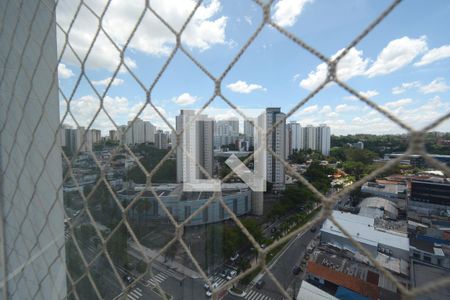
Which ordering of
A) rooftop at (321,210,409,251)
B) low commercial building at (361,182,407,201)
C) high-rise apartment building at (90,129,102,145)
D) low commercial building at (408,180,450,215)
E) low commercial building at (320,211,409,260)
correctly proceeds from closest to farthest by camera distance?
1. high-rise apartment building at (90,129,102,145)
2. low commercial building at (320,211,409,260)
3. rooftop at (321,210,409,251)
4. low commercial building at (408,180,450,215)
5. low commercial building at (361,182,407,201)

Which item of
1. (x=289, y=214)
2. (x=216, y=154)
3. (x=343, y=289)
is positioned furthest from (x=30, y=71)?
(x=289, y=214)

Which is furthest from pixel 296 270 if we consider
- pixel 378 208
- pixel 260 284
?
pixel 378 208

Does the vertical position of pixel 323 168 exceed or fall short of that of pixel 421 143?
it falls short

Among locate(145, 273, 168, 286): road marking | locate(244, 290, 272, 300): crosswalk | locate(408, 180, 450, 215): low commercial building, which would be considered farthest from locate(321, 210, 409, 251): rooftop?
locate(145, 273, 168, 286): road marking

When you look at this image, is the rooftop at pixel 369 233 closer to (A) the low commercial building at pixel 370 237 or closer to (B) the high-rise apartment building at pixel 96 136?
(A) the low commercial building at pixel 370 237

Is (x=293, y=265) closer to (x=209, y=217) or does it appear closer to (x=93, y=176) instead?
(x=209, y=217)

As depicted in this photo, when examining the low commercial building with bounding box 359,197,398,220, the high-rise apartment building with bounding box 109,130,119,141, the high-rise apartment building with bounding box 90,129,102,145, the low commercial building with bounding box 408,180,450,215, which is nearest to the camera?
the high-rise apartment building with bounding box 109,130,119,141

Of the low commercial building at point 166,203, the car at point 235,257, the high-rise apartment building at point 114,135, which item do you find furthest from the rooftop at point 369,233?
the high-rise apartment building at point 114,135

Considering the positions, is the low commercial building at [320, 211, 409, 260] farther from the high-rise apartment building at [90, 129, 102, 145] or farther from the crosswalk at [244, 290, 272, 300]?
the high-rise apartment building at [90, 129, 102, 145]

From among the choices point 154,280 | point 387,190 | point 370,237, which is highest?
point 154,280

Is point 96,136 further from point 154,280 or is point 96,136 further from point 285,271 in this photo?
point 285,271

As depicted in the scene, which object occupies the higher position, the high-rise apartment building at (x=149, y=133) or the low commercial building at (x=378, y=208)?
the high-rise apartment building at (x=149, y=133)
